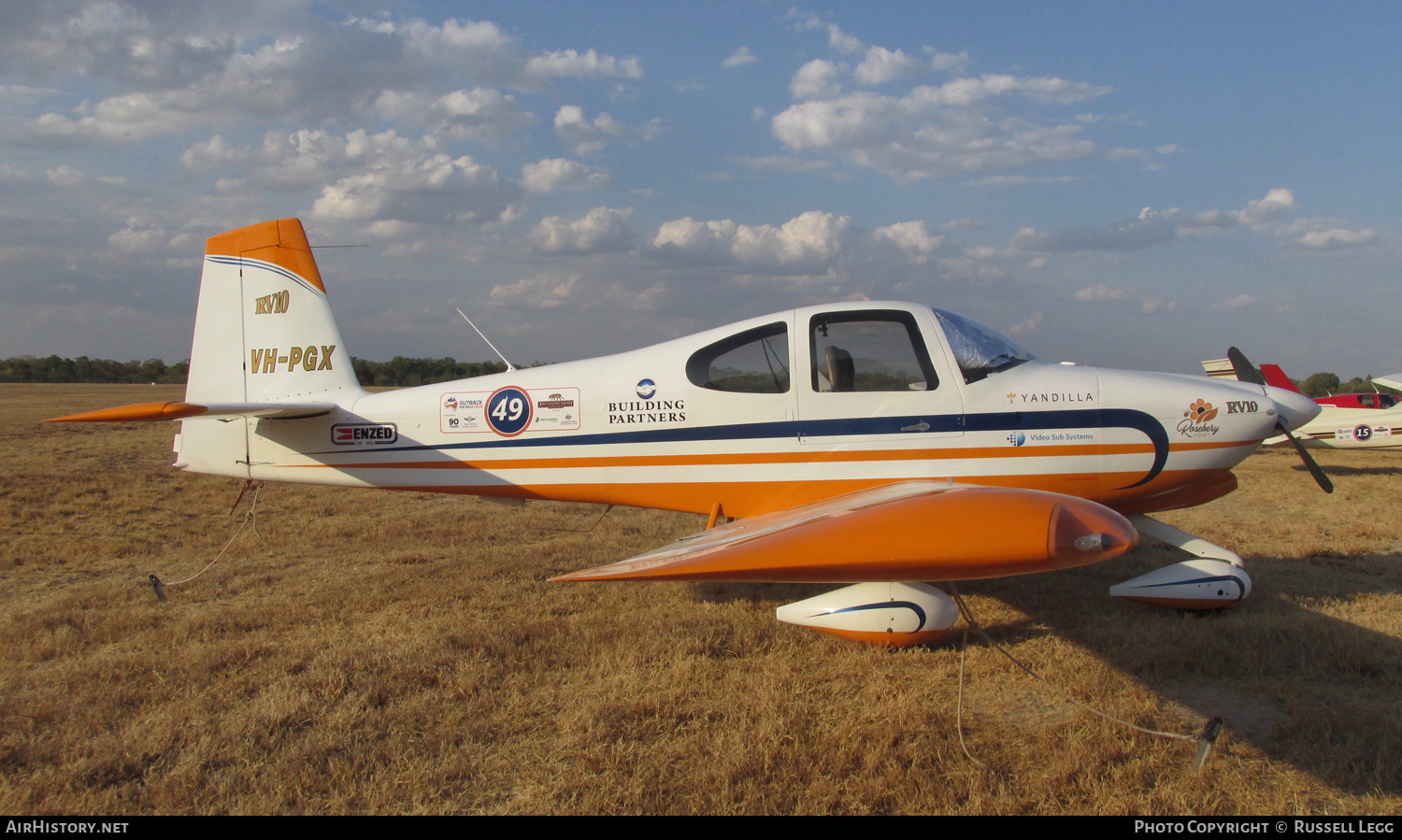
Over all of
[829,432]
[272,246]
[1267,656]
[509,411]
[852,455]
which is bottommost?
[1267,656]

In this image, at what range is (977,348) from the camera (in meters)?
4.57

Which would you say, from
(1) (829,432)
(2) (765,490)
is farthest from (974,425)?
(2) (765,490)

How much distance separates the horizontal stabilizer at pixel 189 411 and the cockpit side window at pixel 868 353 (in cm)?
365

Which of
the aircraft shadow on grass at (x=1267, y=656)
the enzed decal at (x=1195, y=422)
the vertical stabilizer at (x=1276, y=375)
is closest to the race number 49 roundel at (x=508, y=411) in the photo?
the aircraft shadow on grass at (x=1267, y=656)

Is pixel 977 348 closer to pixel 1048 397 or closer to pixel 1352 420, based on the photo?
pixel 1048 397

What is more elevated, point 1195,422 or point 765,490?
point 1195,422

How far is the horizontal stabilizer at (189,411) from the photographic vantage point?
4039mm

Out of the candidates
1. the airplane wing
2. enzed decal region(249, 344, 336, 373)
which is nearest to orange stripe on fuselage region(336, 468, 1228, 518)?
the airplane wing

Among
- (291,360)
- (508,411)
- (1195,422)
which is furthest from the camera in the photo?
(291,360)

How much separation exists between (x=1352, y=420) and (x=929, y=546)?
15.2m

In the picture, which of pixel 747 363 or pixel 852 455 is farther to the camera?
pixel 747 363

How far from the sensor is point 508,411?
5.03 m

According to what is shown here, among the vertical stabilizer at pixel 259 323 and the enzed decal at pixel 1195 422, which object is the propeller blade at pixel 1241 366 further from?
the vertical stabilizer at pixel 259 323

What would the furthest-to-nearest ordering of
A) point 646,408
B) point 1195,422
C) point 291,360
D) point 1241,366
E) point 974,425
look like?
point 1241,366, point 291,360, point 646,408, point 1195,422, point 974,425
